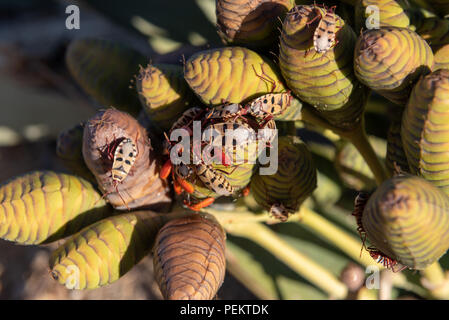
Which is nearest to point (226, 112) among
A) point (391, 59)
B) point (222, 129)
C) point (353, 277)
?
point (222, 129)

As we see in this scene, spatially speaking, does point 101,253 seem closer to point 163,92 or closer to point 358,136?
point 163,92

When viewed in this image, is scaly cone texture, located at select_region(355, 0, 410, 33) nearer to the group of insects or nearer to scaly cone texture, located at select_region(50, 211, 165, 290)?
the group of insects

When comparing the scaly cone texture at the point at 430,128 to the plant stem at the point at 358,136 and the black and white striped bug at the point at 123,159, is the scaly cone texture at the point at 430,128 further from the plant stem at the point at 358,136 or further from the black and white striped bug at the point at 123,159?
the black and white striped bug at the point at 123,159

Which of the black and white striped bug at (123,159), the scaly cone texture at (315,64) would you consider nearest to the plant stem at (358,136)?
the scaly cone texture at (315,64)

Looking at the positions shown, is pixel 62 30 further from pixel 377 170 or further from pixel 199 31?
pixel 377 170

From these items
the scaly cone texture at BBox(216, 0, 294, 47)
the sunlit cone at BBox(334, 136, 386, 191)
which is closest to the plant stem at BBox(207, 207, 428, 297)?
the sunlit cone at BBox(334, 136, 386, 191)

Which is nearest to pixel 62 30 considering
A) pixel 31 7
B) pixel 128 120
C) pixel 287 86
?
pixel 31 7
